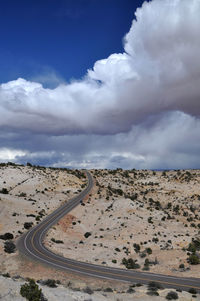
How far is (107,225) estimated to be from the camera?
76438 millimetres

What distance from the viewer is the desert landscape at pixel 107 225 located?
42.0 metres

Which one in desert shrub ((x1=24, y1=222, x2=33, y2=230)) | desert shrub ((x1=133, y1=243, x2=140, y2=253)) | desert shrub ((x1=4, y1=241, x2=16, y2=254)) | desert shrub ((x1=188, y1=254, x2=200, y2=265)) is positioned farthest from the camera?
desert shrub ((x1=24, y1=222, x2=33, y2=230))

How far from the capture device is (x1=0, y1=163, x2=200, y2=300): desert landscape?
4203cm

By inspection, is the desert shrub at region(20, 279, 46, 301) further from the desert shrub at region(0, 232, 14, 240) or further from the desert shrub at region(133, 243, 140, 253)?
the desert shrub at region(0, 232, 14, 240)

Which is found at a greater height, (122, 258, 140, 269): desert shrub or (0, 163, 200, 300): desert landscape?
(0, 163, 200, 300): desert landscape

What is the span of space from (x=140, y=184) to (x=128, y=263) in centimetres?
8661

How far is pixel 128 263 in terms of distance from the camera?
49188mm

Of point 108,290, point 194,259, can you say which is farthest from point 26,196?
point 108,290

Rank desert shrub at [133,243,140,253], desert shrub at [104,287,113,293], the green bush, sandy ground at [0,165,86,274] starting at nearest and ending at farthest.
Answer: the green bush < desert shrub at [104,287,113,293] < desert shrub at [133,243,140,253] < sandy ground at [0,165,86,274]

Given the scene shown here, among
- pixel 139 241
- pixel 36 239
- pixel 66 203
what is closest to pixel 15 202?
pixel 66 203

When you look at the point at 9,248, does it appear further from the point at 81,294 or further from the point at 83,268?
the point at 81,294

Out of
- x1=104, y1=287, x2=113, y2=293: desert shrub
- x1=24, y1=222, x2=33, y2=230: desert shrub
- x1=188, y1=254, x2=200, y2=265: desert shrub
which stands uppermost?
x1=188, y1=254, x2=200, y2=265: desert shrub

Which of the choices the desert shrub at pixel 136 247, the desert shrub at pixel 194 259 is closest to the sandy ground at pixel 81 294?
the desert shrub at pixel 194 259

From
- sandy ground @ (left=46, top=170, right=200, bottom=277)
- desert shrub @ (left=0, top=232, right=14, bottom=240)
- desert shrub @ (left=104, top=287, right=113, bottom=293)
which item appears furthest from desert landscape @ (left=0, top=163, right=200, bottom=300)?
desert shrub @ (left=104, top=287, right=113, bottom=293)
